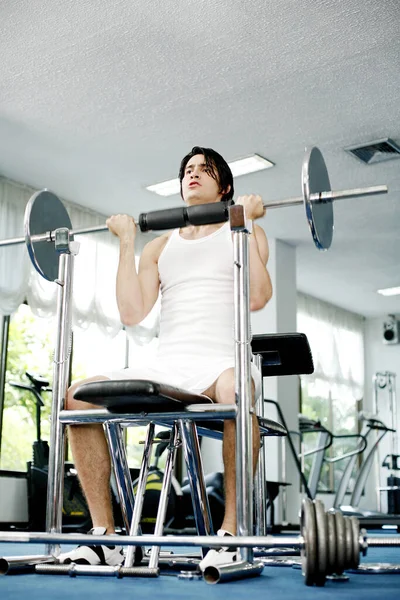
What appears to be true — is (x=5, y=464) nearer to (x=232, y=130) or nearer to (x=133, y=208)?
(x=133, y=208)

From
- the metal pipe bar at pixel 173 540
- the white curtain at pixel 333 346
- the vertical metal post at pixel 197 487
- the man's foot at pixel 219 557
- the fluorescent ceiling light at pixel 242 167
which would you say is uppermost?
the fluorescent ceiling light at pixel 242 167

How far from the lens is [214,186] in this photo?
239cm

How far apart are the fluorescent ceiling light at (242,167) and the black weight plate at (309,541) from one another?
427 centimetres

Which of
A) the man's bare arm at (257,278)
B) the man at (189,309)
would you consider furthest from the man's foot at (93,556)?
the man's bare arm at (257,278)

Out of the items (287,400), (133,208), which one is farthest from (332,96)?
(287,400)

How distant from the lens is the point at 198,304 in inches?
84.7

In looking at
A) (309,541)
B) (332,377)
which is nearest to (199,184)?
(309,541)

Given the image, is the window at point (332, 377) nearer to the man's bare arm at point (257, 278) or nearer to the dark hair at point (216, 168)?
the dark hair at point (216, 168)

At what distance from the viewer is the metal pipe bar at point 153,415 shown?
1.77 metres

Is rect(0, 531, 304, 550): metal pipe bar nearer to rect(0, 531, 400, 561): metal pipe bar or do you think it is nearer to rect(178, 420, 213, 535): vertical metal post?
rect(0, 531, 400, 561): metal pipe bar

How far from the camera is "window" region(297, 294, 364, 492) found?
9.04 m

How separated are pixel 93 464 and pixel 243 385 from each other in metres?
0.51

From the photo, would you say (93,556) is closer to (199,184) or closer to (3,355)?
(199,184)

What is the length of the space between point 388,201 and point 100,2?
3.44 meters
